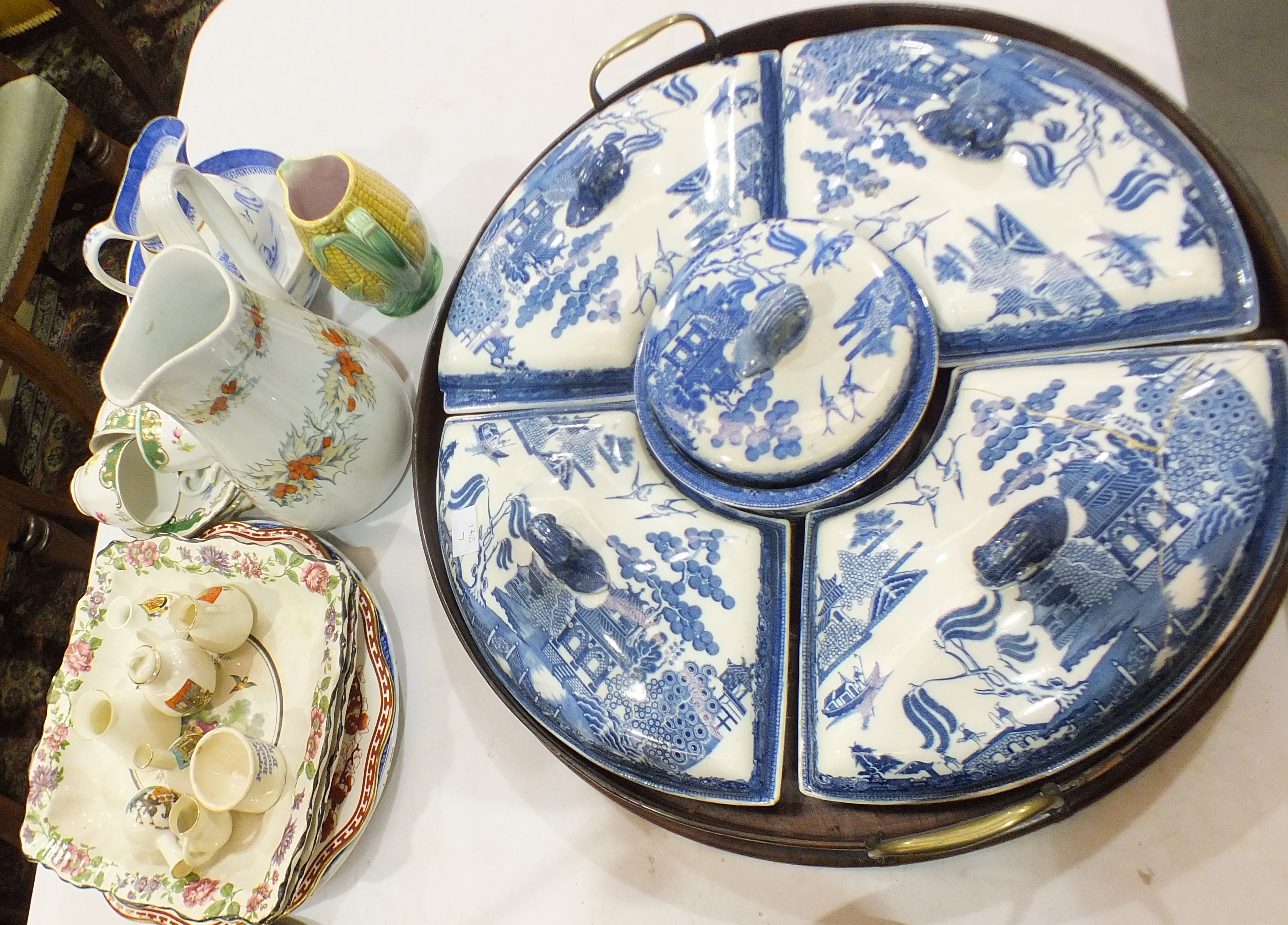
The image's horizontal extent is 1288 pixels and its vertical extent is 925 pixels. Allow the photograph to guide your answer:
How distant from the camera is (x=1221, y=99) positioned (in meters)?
1.44

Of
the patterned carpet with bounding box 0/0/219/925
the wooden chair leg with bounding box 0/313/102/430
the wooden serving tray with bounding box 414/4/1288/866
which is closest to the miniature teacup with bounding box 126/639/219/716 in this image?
the wooden serving tray with bounding box 414/4/1288/866

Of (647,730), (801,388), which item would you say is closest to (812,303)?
(801,388)

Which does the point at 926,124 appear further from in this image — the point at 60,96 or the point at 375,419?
the point at 60,96

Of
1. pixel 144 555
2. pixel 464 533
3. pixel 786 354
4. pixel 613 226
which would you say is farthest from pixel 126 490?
pixel 786 354

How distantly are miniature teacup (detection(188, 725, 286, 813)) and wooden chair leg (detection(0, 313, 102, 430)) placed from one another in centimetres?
121

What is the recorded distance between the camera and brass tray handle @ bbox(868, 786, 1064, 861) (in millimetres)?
532

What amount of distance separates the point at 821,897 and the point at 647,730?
25 cm

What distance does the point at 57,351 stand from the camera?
2156 millimetres

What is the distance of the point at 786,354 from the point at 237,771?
0.66 meters

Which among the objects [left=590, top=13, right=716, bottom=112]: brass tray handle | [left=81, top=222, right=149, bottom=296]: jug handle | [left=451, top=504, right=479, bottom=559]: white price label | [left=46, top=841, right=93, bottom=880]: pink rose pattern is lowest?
[left=46, top=841, right=93, bottom=880]: pink rose pattern

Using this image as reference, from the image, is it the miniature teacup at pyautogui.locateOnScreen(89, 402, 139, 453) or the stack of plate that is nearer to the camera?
the stack of plate

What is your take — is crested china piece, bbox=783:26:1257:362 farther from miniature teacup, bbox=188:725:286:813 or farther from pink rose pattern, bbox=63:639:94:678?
pink rose pattern, bbox=63:639:94:678

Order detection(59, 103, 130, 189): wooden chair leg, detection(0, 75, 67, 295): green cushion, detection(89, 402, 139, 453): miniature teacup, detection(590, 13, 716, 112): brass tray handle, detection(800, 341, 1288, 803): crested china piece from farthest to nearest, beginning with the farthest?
detection(59, 103, 130, 189): wooden chair leg < detection(0, 75, 67, 295): green cushion < detection(89, 402, 139, 453): miniature teacup < detection(590, 13, 716, 112): brass tray handle < detection(800, 341, 1288, 803): crested china piece

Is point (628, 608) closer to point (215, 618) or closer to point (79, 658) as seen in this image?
point (215, 618)
